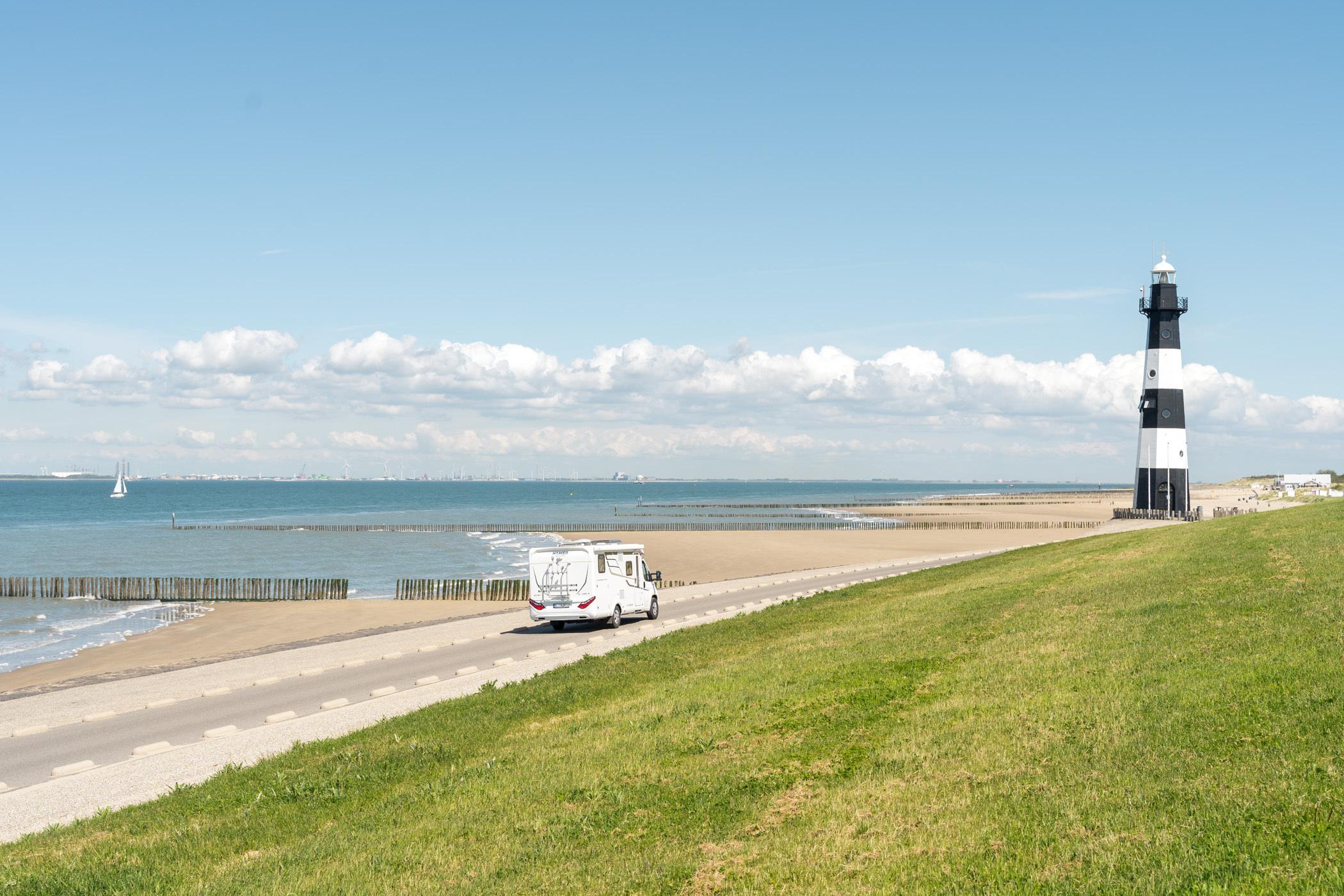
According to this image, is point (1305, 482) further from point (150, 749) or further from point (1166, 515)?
point (150, 749)

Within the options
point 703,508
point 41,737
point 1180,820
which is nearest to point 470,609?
point 41,737

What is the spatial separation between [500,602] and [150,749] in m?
34.8

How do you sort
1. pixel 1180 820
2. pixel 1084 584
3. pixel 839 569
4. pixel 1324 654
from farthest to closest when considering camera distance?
pixel 839 569 < pixel 1084 584 < pixel 1324 654 < pixel 1180 820

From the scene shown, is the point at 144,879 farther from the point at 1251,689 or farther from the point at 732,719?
the point at 1251,689

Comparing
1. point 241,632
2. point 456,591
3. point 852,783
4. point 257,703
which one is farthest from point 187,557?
point 852,783

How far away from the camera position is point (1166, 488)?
2958 inches

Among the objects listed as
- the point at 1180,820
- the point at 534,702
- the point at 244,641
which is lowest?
the point at 244,641

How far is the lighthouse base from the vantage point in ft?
245

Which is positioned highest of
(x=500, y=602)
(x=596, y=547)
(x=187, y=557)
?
(x=596, y=547)

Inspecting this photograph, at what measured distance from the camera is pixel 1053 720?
12609 mm

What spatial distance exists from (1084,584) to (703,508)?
6470 inches

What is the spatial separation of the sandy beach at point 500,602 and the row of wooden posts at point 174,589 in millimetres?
1891

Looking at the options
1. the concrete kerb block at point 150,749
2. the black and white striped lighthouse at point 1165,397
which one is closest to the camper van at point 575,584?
the concrete kerb block at point 150,749

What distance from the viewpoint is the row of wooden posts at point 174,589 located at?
57156mm
